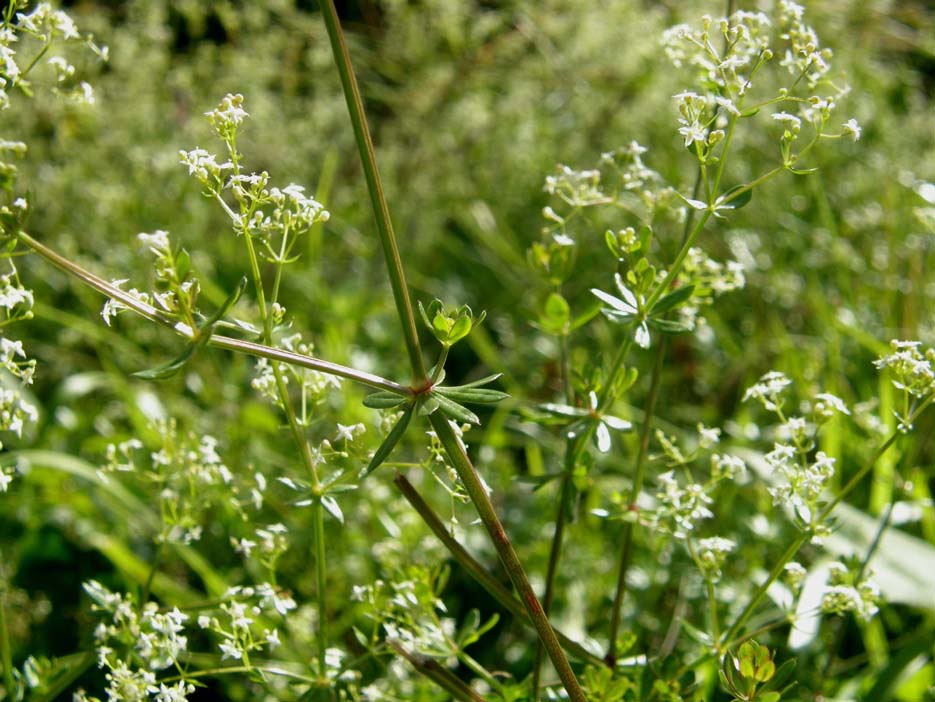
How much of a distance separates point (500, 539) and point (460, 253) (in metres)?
2.42

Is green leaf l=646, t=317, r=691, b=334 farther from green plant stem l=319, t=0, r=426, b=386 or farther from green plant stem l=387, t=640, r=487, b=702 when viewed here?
green plant stem l=387, t=640, r=487, b=702

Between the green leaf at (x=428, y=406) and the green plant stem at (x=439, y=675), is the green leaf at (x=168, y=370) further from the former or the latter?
the green plant stem at (x=439, y=675)

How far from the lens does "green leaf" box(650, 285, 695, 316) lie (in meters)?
0.86

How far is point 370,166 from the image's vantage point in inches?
28.0

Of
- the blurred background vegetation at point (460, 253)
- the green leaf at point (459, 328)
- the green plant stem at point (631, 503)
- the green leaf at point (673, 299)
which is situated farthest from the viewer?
the blurred background vegetation at point (460, 253)

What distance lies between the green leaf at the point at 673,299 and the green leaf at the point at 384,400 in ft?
0.86

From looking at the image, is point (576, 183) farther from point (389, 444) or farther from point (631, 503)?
point (389, 444)

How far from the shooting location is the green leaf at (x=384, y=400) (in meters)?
0.73

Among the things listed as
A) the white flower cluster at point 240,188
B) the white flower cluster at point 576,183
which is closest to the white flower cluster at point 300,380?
the white flower cluster at point 240,188

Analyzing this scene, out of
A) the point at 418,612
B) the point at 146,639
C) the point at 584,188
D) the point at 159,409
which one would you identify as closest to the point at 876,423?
the point at 584,188

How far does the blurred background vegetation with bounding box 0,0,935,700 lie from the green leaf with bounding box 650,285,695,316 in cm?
64

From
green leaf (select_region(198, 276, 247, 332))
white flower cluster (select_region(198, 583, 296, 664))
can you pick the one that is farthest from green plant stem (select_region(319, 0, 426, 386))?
white flower cluster (select_region(198, 583, 296, 664))

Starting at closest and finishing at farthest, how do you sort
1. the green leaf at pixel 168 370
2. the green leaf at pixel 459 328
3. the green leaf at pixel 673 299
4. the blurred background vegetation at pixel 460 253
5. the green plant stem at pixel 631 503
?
the green leaf at pixel 168 370, the green leaf at pixel 459 328, the green leaf at pixel 673 299, the green plant stem at pixel 631 503, the blurred background vegetation at pixel 460 253

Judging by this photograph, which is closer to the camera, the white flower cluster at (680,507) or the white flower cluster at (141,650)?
the white flower cluster at (141,650)
